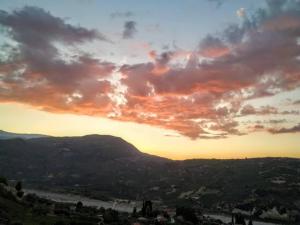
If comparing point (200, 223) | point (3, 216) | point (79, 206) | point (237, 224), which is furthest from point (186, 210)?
point (3, 216)

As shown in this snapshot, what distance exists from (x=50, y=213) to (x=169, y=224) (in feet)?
125

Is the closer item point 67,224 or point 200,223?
point 67,224

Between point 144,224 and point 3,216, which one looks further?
point 144,224

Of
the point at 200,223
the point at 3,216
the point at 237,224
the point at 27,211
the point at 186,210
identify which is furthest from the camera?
the point at 237,224

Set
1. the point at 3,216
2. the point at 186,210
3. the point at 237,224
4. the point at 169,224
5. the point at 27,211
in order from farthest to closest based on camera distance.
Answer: the point at 237,224 < the point at 186,210 < the point at 169,224 < the point at 27,211 < the point at 3,216

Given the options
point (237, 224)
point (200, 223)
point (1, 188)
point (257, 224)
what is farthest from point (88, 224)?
point (257, 224)

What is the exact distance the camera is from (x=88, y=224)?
77.2 m

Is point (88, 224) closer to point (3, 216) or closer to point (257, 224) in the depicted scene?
point (3, 216)

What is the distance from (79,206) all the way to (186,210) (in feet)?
163

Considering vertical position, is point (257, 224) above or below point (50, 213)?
below

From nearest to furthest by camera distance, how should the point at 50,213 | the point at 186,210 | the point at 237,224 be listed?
the point at 50,213
the point at 186,210
the point at 237,224

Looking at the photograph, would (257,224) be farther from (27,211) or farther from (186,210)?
(27,211)

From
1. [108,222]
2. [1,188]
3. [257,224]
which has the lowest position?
[257,224]

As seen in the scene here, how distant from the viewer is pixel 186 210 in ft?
495
